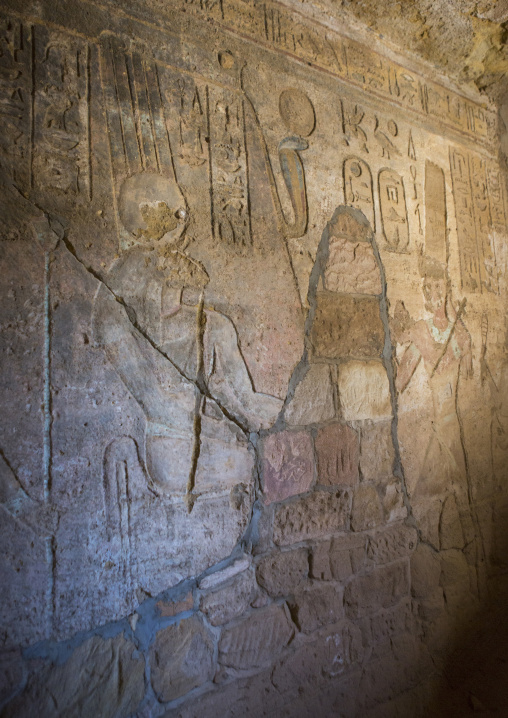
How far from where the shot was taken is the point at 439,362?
242 cm

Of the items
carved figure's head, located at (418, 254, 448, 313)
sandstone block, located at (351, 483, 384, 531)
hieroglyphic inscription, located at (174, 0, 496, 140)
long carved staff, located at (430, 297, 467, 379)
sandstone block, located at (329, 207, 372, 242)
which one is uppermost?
hieroglyphic inscription, located at (174, 0, 496, 140)

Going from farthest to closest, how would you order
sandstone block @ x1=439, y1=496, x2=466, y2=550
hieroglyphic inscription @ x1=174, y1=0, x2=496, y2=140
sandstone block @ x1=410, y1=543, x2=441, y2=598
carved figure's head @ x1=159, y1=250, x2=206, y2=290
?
sandstone block @ x1=439, y1=496, x2=466, y2=550
sandstone block @ x1=410, y1=543, x2=441, y2=598
hieroglyphic inscription @ x1=174, y1=0, x2=496, y2=140
carved figure's head @ x1=159, y1=250, x2=206, y2=290

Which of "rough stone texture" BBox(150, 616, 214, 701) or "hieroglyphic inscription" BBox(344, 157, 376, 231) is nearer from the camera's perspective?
"rough stone texture" BBox(150, 616, 214, 701)

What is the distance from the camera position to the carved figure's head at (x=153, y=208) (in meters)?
1.54

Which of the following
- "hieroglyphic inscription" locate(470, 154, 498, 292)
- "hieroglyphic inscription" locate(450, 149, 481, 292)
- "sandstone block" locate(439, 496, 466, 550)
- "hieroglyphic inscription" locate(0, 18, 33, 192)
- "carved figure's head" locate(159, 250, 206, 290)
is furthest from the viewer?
"hieroglyphic inscription" locate(470, 154, 498, 292)

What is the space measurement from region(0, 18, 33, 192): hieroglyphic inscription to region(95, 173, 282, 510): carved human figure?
1.06 ft

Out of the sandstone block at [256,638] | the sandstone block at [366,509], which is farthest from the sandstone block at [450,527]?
the sandstone block at [256,638]

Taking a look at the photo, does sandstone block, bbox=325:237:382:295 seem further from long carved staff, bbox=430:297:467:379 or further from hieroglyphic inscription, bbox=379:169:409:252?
long carved staff, bbox=430:297:467:379

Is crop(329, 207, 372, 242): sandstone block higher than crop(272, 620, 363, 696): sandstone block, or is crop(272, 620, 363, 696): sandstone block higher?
crop(329, 207, 372, 242): sandstone block

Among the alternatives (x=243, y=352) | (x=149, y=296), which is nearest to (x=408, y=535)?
(x=243, y=352)

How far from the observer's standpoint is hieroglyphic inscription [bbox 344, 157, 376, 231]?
2.13 meters

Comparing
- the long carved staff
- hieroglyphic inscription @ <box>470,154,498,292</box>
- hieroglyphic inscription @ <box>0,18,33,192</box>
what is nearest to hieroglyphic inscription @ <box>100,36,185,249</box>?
hieroglyphic inscription @ <box>0,18,33,192</box>

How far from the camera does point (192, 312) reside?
5.41ft

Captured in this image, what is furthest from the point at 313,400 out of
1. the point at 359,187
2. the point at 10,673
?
the point at 10,673
